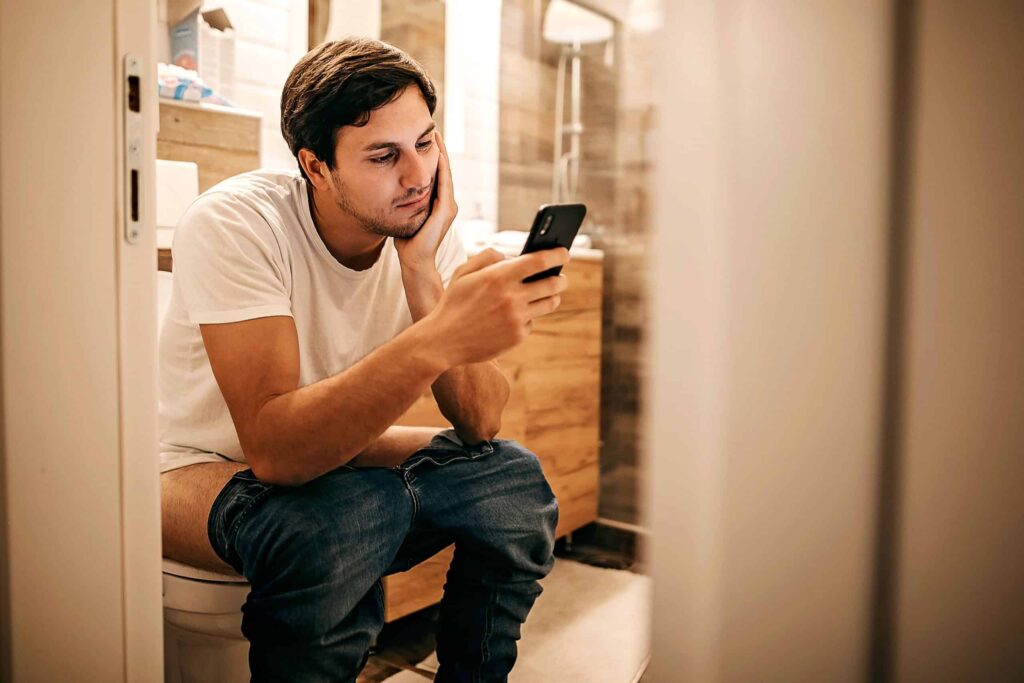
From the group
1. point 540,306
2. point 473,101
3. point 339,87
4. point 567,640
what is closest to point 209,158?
point 339,87

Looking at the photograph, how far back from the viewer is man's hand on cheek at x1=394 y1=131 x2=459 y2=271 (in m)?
1.01

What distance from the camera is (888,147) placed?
0.89 ft

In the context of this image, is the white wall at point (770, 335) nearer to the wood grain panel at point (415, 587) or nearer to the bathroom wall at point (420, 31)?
the wood grain panel at point (415, 587)

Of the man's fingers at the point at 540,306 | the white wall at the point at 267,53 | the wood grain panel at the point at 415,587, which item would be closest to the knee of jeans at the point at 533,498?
the man's fingers at the point at 540,306

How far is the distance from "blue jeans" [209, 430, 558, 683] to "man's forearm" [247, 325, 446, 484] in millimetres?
37

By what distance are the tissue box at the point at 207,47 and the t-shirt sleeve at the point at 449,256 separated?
1.97 feet

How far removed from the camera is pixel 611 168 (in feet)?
6.96

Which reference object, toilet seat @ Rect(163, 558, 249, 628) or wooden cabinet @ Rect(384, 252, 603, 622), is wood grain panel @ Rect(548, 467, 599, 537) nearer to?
wooden cabinet @ Rect(384, 252, 603, 622)

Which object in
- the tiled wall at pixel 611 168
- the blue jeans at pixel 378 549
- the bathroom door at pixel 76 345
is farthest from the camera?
the tiled wall at pixel 611 168

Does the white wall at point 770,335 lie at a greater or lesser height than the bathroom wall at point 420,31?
lesser

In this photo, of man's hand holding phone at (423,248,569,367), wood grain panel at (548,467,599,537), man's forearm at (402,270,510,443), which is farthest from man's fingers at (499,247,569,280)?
wood grain panel at (548,467,599,537)

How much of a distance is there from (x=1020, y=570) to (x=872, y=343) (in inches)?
3.9

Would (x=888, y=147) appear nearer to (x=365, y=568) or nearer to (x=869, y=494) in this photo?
(x=869, y=494)

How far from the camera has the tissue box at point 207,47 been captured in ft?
4.29
